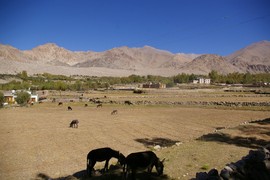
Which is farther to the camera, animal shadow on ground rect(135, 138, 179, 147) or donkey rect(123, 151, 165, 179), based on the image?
animal shadow on ground rect(135, 138, 179, 147)

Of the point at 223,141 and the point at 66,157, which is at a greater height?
the point at 223,141

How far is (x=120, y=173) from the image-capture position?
39.4ft

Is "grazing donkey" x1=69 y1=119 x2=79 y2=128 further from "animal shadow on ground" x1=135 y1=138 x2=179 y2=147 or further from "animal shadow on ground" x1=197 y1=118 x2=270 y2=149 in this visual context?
"animal shadow on ground" x1=197 y1=118 x2=270 y2=149

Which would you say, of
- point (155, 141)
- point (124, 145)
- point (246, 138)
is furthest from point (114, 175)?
point (155, 141)

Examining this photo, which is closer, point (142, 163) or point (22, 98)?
point (142, 163)

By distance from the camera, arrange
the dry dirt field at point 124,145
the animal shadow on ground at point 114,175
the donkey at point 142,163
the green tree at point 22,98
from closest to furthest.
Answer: the donkey at point 142,163, the animal shadow on ground at point 114,175, the dry dirt field at point 124,145, the green tree at point 22,98

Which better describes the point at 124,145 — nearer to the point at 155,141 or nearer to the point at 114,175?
the point at 155,141

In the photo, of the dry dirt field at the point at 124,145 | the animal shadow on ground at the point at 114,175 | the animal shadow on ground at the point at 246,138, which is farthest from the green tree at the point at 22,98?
the animal shadow on ground at the point at 114,175

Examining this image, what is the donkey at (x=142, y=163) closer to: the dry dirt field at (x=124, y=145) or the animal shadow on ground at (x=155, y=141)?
the dry dirt field at (x=124, y=145)

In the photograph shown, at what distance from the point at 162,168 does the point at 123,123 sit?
22451mm

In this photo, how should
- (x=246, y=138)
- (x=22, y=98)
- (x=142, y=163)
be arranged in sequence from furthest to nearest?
(x=22, y=98) < (x=246, y=138) < (x=142, y=163)

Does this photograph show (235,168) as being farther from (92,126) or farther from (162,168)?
(92,126)

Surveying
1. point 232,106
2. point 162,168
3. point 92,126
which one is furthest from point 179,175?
point 232,106

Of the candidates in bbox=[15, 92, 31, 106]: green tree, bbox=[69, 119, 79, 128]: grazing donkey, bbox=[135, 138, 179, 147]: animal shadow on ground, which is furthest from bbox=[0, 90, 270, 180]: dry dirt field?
bbox=[15, 92, 31, 106]: green tree
